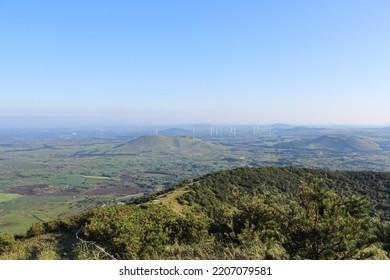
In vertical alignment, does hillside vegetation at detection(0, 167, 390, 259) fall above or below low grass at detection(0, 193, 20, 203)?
above

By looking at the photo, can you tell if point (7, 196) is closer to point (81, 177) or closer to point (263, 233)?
point (81, 177)

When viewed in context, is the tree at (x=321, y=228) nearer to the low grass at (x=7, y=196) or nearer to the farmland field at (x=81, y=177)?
the farmland field at (x=81, y=177)

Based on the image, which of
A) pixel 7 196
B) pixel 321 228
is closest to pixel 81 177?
pixel 7 196

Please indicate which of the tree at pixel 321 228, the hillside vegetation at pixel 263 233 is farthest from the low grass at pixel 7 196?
the tree at pixel 321 228

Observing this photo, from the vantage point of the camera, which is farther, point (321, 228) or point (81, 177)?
point (81, 177)

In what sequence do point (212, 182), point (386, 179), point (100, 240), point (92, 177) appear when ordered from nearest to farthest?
point (100, 240) → point (212, 182) → point (386, 179) → point (92, 177)

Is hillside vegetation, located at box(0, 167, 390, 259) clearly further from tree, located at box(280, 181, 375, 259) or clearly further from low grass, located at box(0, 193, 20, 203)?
low grass, located at box(0, 193, 20, 203)

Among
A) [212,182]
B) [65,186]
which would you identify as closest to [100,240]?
[212,182]

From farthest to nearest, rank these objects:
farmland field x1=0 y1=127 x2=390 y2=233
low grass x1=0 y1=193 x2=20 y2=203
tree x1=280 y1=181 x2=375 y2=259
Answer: low grass x1=0 y1=193 x2=20 y2=203 < farmland field x1=0 y1=127 x2=390 y2=233 < tree x1=280 y1=181 x2=375 y2=259

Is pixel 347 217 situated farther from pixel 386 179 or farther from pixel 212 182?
pixel 386 179

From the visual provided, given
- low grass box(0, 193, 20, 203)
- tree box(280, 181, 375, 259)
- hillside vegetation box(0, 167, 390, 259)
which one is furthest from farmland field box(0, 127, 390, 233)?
tree box(280, 181, 375, 259)

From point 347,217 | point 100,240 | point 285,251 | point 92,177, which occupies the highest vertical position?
point 347,217
